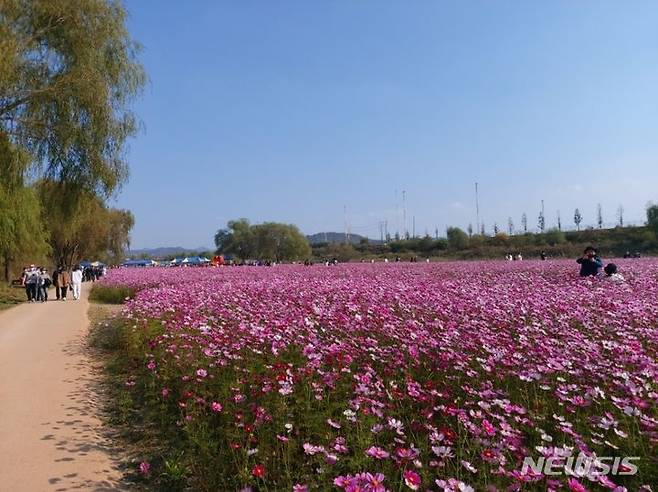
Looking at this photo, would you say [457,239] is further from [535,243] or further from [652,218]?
[652,218]

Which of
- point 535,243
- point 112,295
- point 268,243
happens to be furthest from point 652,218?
point 112,295

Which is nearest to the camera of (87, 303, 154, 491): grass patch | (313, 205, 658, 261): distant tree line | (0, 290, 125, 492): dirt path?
(0, 290, 125, 492): dirt path

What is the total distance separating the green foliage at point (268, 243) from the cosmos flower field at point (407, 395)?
10051cm

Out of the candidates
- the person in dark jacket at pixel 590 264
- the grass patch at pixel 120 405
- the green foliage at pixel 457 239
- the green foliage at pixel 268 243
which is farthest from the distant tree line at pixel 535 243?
Result: the grass patch at pixel 120 405

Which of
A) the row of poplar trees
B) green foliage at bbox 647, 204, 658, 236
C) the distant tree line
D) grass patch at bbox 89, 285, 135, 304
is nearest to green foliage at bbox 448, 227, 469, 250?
the distant tree line

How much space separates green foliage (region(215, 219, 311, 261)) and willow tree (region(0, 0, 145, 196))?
92.4 m

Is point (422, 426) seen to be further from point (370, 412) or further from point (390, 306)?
point (390, 306)

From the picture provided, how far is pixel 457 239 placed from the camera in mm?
93375

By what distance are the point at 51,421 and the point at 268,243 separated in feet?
348

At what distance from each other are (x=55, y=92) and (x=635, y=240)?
69.5 metres

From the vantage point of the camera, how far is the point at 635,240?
66.3 metres

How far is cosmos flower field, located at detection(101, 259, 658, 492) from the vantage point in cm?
289

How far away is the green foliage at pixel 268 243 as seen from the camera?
108m

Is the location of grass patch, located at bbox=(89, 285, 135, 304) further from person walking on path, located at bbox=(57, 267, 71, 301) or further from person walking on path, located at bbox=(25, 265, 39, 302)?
person walking on path, located at bbox=(25, 265, 39, 302)
